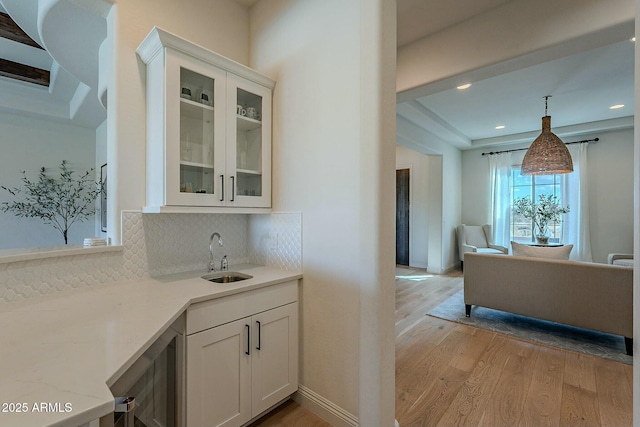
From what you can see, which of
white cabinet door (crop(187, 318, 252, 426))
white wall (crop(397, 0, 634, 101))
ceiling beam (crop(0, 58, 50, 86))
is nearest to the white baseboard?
white cabinet door (crop(187, 318, 252, 426))

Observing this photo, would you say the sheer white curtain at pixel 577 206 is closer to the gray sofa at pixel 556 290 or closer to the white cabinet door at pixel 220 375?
the gray sofa at pixel 556 290

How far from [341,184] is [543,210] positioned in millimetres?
5644

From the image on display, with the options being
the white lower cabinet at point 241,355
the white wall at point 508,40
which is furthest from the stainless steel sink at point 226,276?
the white wall at point 508,40

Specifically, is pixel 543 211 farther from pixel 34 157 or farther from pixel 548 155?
pixel 34 157

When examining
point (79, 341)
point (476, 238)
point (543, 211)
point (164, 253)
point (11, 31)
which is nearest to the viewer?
point (79, 341)

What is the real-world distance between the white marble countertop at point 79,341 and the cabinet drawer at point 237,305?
4 cm

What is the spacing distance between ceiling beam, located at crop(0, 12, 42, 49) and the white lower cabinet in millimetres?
3219

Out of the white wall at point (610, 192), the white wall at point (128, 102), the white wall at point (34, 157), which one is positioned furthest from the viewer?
the white wall at point (610, 192)

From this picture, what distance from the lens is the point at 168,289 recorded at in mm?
1562

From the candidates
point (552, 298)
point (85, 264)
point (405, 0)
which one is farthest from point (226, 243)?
point (552, 298)

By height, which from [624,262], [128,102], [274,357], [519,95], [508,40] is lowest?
[274,357]

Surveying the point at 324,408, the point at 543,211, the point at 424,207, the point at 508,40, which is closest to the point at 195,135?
the point at 324,408

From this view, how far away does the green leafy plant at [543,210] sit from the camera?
17.7ft

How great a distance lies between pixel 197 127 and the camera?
1792mm
